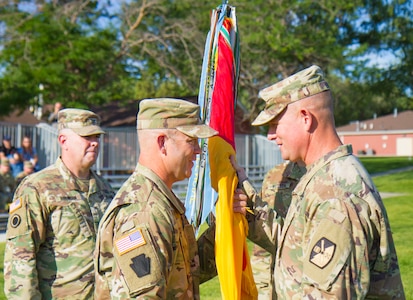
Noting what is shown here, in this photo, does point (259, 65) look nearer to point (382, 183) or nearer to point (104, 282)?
point (382, 183)

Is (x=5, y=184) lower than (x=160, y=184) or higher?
lower

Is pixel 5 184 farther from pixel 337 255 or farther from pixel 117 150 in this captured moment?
pixel 337 255

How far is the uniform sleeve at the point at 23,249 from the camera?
3.91m

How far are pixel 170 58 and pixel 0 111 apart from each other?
24.4ft

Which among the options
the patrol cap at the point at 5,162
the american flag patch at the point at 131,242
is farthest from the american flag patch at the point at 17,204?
the patrol cap at the point at 5,162

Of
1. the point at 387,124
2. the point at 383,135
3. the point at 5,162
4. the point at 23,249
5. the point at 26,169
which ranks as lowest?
the point at 23,249

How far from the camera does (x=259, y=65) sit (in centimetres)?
2758

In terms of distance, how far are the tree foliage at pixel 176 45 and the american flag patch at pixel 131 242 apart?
703 inches

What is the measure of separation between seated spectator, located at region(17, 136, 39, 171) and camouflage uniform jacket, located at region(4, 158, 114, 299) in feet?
34.8

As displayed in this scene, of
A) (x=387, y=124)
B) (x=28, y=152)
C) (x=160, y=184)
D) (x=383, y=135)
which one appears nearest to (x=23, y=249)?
(x=160, y=184)

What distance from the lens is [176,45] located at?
24703 millimetres

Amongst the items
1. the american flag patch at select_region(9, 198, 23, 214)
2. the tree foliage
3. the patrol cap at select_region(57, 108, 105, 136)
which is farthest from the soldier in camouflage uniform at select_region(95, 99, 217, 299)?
the tree foliage

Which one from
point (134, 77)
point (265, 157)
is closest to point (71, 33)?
point (134, 77)

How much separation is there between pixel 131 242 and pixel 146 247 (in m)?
0.07
